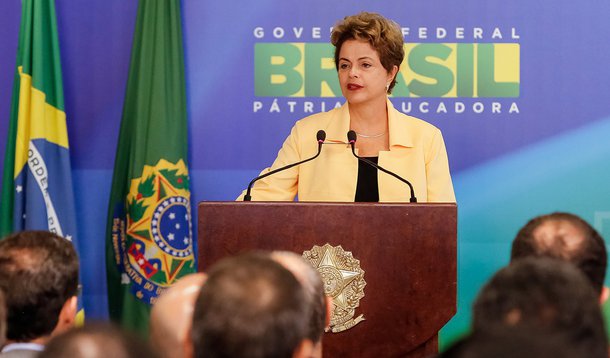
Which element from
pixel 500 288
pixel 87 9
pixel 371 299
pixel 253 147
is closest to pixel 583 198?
pixel 253 147

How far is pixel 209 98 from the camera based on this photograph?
5.39m

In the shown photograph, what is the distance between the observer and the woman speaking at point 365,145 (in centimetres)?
399

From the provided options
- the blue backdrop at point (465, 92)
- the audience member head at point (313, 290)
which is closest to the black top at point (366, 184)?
the blue backdrop at point (465, 92)

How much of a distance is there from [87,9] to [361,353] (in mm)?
3111

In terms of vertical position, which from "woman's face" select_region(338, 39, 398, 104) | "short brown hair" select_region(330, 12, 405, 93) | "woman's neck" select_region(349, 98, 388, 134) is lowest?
"woman's neck" select_region(349, 98, 388, 134)

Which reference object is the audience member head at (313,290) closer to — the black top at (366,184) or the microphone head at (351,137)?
the microphone head at (351,137)

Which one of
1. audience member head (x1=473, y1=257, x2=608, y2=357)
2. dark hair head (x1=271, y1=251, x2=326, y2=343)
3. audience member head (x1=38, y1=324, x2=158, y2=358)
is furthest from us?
dark hair head (x1=271, y1=251, x2=326, y2=343)

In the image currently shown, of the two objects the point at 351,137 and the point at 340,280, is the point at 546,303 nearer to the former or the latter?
the point at 340,280

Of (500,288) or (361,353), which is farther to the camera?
(361,353)

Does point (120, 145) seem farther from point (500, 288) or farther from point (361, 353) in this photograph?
point (500, 288)

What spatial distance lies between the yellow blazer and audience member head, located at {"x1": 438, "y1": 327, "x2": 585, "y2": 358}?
9.34ft

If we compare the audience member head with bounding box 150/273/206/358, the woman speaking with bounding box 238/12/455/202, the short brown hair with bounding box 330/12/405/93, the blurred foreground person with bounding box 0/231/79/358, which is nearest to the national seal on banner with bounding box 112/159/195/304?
the woman speaking with bounding box 238/12/455/202

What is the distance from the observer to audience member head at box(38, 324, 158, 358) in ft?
3.87

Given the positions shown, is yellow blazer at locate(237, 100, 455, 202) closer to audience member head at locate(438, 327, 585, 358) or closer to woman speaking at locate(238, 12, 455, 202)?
woman speaking at locate(238, 12, 455, 202)
